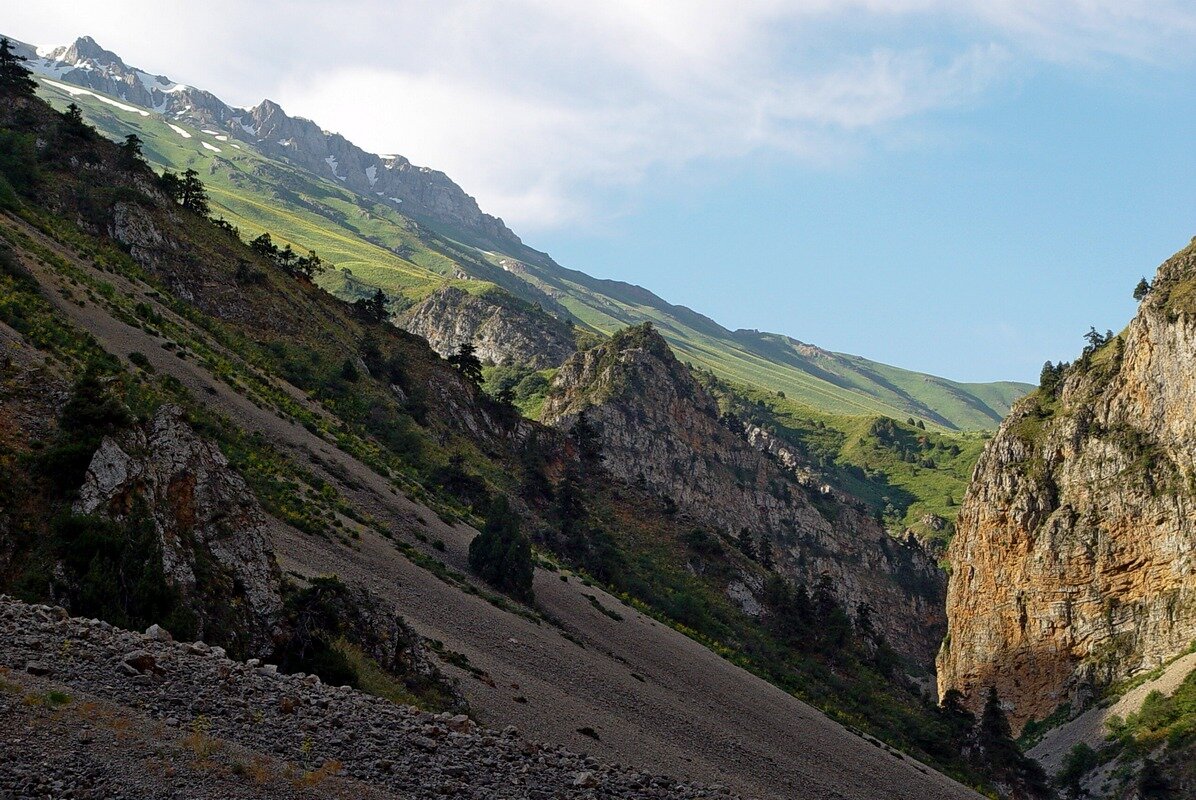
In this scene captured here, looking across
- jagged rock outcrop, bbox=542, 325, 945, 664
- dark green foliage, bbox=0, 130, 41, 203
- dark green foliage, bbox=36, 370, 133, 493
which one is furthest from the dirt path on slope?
jagged rock outcrop, bbox=542, 325, 945, 664

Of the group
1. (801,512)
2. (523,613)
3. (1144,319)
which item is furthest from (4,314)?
(801,512)

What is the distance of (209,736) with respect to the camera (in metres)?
13.2

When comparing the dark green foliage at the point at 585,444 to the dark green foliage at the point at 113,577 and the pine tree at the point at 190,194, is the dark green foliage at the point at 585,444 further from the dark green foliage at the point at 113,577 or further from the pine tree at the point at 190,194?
the dark green foliage at the point at 113,577

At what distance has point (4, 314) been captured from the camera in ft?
91.0

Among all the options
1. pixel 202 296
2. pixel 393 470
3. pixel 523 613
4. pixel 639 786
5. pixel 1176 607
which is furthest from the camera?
pixel 1176 607

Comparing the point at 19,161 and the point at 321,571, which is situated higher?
the point at 19,161

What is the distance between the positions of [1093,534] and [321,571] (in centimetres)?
9405

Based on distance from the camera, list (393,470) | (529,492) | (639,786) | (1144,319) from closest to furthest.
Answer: (639,786) → (393,470) → (529,492) → (1144,319)

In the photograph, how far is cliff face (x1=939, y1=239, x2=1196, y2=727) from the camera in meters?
93.5

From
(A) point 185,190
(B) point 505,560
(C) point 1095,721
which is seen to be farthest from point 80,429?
(C) point 1095,721

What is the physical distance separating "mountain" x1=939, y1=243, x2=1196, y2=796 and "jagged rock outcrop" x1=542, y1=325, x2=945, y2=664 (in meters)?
30.3

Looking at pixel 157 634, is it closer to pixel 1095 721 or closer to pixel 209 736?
pixel 209 736

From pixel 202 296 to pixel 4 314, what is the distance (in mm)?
39699

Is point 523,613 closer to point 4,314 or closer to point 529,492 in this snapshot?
point 4,314
